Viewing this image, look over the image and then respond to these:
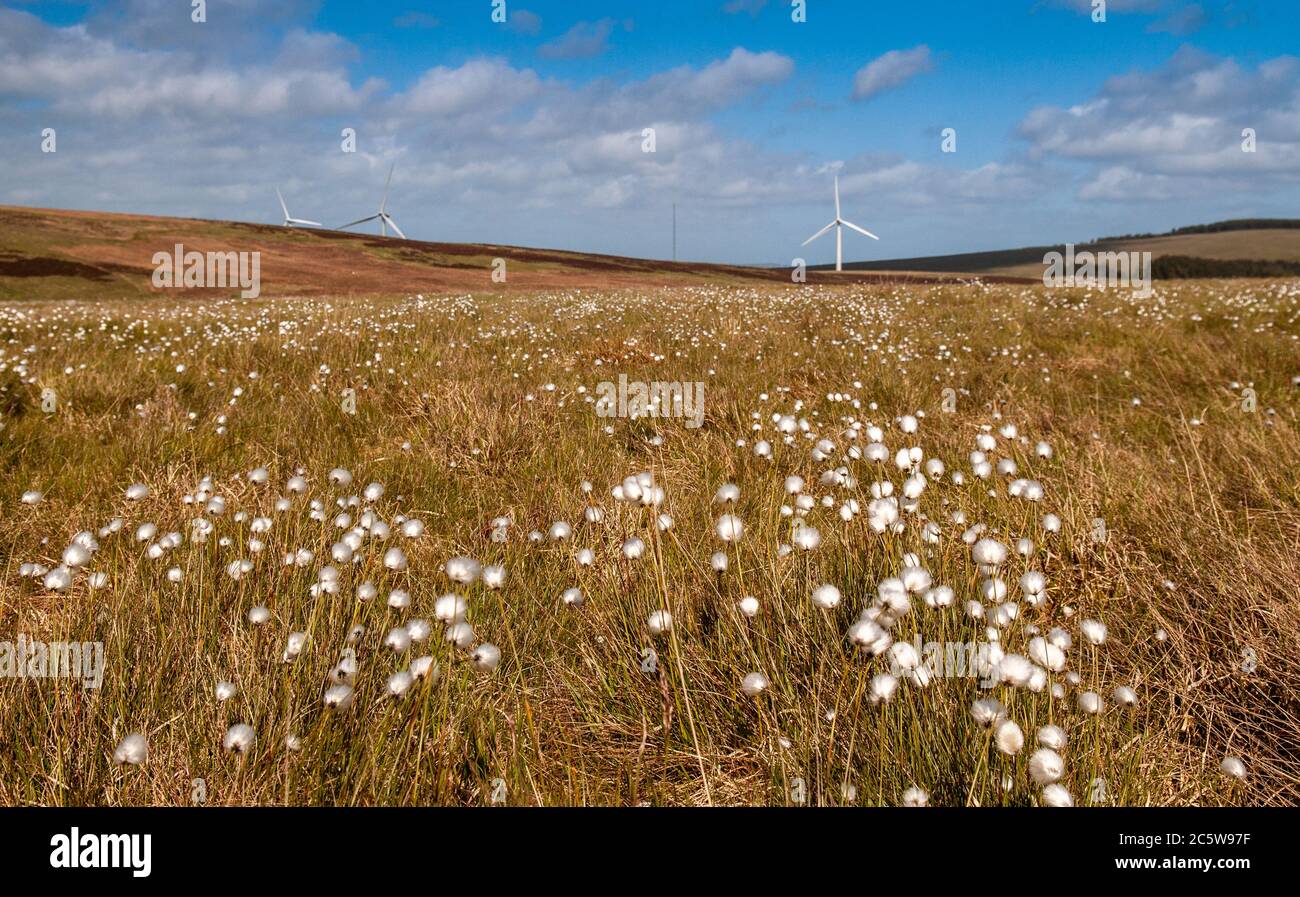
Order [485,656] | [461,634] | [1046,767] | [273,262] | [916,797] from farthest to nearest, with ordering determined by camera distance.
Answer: [273,262] < [461,634] < [485,656] < [916,797] < [1046,767]

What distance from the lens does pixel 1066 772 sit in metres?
1.61

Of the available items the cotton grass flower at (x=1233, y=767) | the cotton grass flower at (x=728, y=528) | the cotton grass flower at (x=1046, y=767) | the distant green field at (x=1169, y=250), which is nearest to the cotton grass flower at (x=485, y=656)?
the cotton grass flower at (x=728, y=528)

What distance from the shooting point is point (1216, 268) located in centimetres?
7188

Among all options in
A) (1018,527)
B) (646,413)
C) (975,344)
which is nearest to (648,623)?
(1018,527)

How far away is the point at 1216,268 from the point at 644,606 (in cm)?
9488

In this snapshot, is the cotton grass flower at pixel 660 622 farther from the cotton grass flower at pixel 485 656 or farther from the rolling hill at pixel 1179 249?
the rolling hill at pixel 1179 249

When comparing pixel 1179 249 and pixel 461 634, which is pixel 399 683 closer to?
pixel 461 634

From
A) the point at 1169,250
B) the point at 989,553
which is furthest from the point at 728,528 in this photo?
the point at 1169,250

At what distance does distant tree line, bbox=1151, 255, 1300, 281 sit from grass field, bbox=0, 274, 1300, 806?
76.6 metres

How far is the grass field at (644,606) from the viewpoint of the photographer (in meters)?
1.67

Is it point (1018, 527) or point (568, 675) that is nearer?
point (568, 675)

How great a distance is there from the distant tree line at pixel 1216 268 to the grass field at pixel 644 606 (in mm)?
76564
